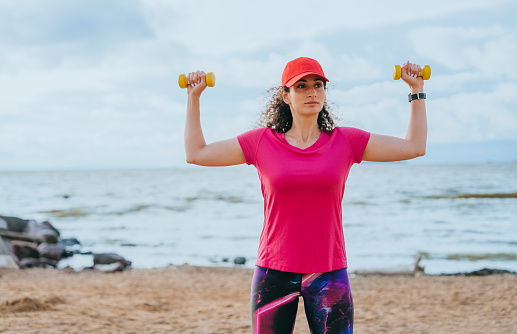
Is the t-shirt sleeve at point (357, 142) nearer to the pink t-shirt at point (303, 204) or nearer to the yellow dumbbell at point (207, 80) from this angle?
the pink t-shirt at point (303, 204)

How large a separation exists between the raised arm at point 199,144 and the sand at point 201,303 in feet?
13.0

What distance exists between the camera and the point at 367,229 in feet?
53.6

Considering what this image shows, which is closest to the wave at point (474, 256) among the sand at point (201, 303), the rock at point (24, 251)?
the sand at point (201, 303)

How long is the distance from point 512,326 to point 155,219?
17.5 meters

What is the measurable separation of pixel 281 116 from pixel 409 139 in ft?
2.32

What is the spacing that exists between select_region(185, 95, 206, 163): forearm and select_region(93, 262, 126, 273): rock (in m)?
9.20

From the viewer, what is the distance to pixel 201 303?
759 cm

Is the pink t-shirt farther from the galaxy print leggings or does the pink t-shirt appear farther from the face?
the face

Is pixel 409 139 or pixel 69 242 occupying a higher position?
pixel 409 139

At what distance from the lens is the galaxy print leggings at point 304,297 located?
2.36 metres

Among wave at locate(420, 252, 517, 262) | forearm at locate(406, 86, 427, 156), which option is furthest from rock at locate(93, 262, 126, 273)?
forearm at locate(406, 86, 427, 156)

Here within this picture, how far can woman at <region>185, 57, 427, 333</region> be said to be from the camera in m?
2.33

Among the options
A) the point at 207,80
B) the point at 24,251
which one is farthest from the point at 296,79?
the point at 24,251

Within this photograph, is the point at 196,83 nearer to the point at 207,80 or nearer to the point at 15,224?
the point at 207,80
